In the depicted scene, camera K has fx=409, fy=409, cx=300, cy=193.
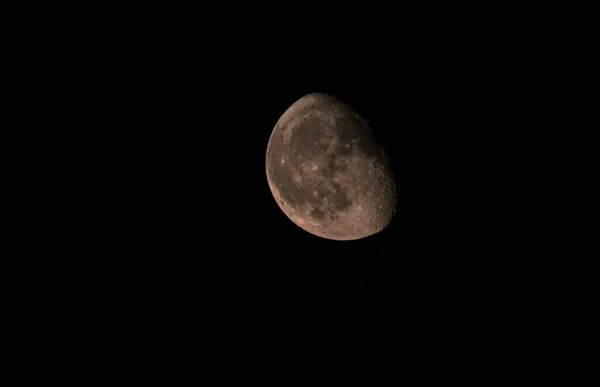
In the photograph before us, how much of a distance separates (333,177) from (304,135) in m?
0.33

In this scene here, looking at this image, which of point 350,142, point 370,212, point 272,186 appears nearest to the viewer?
point 350,142

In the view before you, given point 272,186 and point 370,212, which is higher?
point 272,186

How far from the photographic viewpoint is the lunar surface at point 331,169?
2.59 meters

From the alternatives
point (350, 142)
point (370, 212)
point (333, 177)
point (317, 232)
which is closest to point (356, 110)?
point (350, 142)

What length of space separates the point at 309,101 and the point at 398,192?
34.6 inches

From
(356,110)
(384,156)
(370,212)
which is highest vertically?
(356,110)

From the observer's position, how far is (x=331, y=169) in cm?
259

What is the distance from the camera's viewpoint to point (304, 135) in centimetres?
265

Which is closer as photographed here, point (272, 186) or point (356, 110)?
Result: point (356, 110)

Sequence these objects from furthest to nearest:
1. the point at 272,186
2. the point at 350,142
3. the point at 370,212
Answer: the point at 272,186 → the point at 370,212 → the point at 350,142

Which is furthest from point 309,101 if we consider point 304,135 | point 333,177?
point 333,177

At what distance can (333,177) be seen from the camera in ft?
8.56

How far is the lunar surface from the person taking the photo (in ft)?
8.51

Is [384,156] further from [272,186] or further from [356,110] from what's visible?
[272,186]
